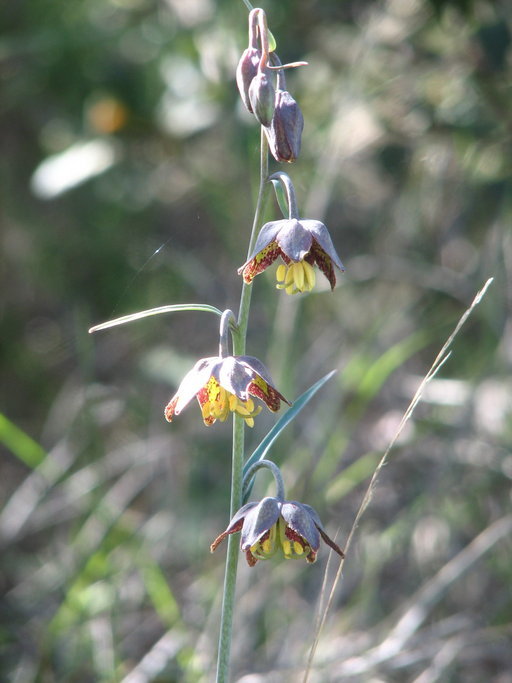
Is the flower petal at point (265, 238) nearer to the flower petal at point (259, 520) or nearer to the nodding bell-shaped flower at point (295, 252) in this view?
the nodding bell-shaped flower at point (295, 252)

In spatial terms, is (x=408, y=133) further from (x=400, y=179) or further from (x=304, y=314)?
(x=304, y=314)

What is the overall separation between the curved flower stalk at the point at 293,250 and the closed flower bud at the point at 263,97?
0.24ft

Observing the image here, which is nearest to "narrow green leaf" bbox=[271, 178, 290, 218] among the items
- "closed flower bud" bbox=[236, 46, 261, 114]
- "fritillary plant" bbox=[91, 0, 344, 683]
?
"fritillary plant" bbox=[91, 0, 344, 683]

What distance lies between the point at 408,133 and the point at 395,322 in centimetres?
57

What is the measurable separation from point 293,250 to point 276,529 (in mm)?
345

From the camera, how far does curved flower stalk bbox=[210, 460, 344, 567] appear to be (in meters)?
1.03

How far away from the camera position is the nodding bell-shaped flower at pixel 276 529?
1.03m

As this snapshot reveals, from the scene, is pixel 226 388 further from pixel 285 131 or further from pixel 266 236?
pixel 285 131

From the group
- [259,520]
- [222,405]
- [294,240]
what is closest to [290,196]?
[294,240]

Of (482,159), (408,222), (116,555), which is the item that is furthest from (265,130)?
(408,222)

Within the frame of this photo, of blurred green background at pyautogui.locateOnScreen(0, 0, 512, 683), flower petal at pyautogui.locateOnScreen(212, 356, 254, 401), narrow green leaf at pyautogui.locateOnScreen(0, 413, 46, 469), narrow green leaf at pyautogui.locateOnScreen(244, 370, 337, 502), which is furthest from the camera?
blurred green background at pyautogui.locateOnScreen(0, 0, 512, 683)

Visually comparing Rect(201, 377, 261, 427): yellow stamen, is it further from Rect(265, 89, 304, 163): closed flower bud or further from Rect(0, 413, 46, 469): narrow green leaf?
Rect(0, 413, 46, 469): narrow green leaf

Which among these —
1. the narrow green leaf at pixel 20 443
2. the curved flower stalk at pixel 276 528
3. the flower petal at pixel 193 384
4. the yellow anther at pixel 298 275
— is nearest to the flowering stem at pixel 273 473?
the curved flower stalk at pixel 276 528

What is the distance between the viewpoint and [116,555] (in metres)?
2.19
